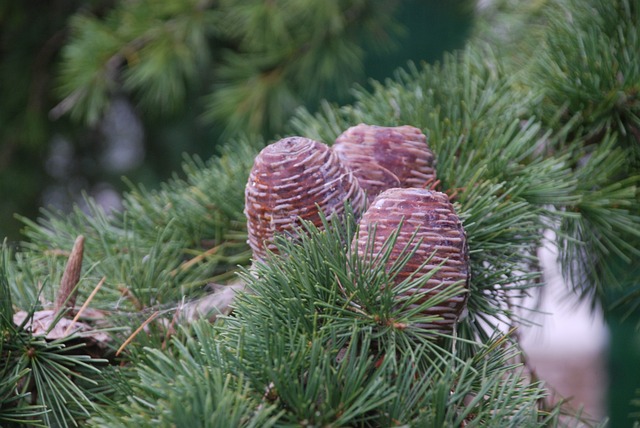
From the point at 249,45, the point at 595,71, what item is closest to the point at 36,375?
the point at 595,71

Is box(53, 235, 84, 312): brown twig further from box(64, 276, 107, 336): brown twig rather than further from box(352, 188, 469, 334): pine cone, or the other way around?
box(352, 188, 469, 334): pine cone

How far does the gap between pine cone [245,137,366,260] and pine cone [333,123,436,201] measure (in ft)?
0.11

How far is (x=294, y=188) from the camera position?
321 millimetres

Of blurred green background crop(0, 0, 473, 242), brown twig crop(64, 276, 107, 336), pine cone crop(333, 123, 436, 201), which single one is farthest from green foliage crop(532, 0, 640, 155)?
blurred green background crop(0, 0, 473, 242)

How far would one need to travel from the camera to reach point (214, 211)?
0.47 meters

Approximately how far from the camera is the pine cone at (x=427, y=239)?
0.91 feet

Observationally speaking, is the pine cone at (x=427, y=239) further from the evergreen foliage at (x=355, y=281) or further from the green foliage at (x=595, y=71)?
the green foliage at (x=595, y=71)

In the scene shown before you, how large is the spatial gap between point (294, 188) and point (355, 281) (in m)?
0.07

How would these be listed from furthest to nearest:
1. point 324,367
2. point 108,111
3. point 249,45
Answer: point 108,111 → point 249,45 → point 324,367

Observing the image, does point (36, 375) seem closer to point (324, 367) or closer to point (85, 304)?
point (85, 304)

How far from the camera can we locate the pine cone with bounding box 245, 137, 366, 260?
12.6 inches

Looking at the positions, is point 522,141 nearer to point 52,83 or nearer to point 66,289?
point 66,289

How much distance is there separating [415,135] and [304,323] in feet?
0.54

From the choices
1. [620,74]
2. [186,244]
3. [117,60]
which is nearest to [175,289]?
[186,244]
